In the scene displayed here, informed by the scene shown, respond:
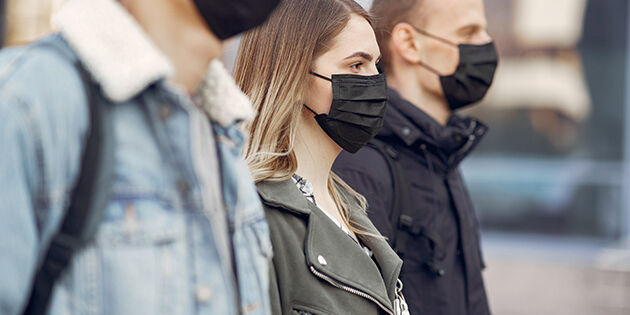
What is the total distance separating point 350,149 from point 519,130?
234 inches

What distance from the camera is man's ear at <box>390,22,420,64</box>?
129 inches

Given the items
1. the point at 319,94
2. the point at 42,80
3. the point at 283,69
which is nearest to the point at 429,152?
the point at 319,94

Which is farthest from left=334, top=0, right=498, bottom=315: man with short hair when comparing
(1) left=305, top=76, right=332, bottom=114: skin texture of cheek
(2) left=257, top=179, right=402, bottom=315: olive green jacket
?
(2) left=257, top=179, right=402, bottom=315: olive green jacket

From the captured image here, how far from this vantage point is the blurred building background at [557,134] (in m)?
7.84

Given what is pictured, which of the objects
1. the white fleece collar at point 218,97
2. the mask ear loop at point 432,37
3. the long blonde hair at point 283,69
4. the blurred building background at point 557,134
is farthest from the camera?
the blurred building background at point 557,134

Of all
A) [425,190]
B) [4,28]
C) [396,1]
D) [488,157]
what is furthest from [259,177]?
[488,157]

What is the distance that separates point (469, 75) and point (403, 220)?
0.90 metres

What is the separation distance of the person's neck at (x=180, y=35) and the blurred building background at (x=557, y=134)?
6544 mm

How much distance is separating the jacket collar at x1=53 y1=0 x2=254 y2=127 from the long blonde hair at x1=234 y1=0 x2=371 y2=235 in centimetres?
86

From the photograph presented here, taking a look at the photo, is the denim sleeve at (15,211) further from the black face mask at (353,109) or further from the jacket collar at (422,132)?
the jacket collar at (422,132)

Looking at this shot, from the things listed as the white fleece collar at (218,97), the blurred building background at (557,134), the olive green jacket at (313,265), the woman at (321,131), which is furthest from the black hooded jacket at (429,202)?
the blurred building background at (557,134)

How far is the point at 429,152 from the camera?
311cm

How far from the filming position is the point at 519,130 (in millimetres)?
8008

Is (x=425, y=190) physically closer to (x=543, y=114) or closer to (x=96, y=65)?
(x=96, y=65)
